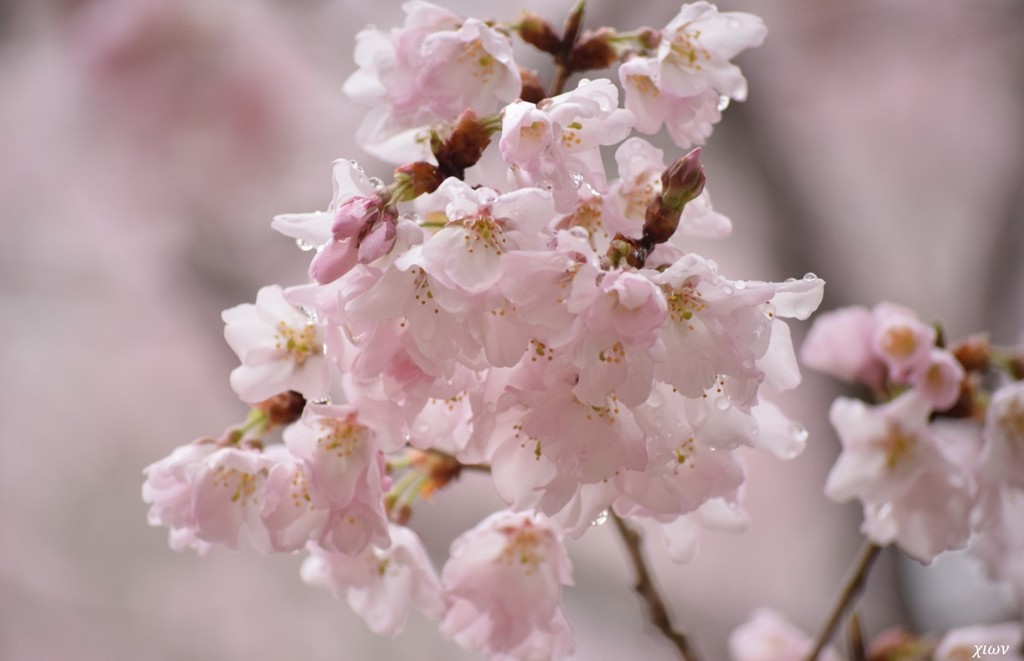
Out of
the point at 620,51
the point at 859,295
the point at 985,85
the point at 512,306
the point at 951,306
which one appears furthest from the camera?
the point at 985,85

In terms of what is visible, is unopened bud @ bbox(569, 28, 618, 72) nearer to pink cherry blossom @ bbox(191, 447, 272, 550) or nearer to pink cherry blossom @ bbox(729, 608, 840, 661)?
pink cherry blossom @ bbox(191, 447, 272, 550)

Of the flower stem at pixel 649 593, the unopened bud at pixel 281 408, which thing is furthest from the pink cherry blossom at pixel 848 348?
the unopened bud at pixel 281 408

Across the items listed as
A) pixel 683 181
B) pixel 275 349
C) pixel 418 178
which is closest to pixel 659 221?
pixel 683 181

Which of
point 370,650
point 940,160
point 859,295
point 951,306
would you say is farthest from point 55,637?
point 940,160

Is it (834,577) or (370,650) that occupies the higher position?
(370,650)

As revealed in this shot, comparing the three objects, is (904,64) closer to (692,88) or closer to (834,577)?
(834,577)

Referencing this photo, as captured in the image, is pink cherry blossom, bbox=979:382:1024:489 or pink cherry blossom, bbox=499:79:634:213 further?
pink cherry blossom, bbox=979:382:1024:489

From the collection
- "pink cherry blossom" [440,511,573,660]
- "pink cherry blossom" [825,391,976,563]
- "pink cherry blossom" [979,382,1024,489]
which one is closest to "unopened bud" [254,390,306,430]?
"pink cherry blossom" [440,511,573,660]

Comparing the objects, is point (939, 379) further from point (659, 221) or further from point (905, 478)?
point (659, 221)
